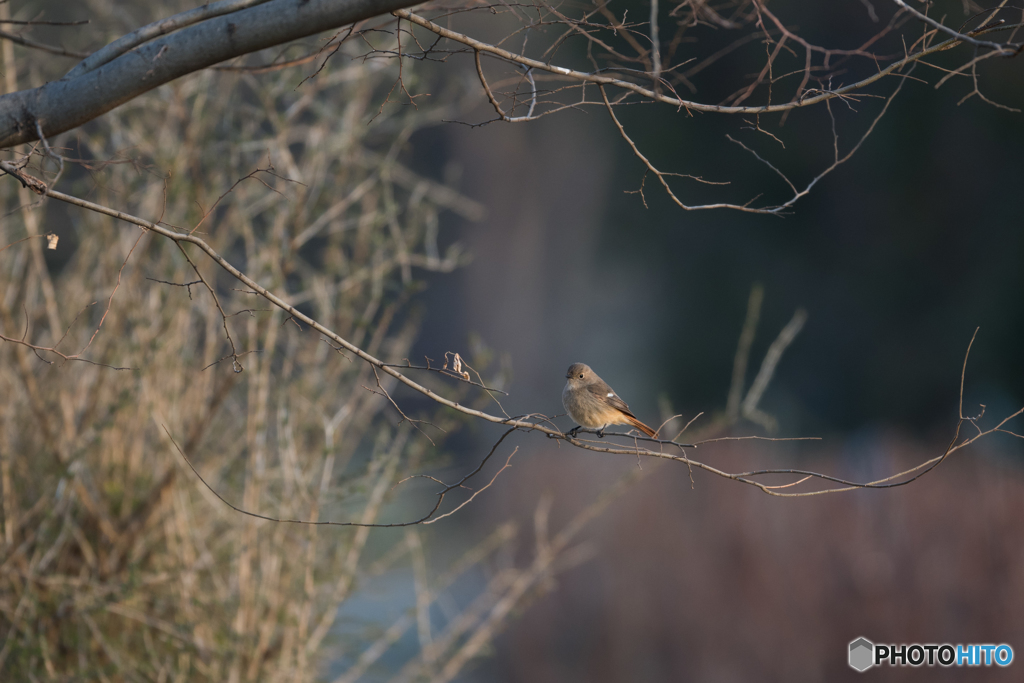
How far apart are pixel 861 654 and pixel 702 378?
21.4 ft

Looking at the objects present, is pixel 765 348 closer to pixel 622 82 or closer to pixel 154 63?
pixel 622 82

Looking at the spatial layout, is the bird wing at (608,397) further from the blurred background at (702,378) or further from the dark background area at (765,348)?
the dark background area at (765,348)

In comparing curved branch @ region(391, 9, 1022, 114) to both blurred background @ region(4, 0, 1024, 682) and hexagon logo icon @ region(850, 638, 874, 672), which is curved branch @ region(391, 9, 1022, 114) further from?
hexagon logo icon @ region(850, 638, 874, 672)

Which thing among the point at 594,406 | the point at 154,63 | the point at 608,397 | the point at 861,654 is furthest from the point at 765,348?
the point at 154,63

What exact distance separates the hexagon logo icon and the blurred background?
7 centimetres

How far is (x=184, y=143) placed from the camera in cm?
316

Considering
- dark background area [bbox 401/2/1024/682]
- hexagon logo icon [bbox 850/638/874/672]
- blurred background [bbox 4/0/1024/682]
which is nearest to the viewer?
blurred background [bbox 4/0/1024/682]

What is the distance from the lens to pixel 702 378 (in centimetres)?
1034

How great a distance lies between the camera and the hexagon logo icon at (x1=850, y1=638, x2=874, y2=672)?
154 inches

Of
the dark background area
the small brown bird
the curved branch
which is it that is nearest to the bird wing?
the small brown bird

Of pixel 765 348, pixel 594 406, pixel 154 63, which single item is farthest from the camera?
pixel 765 348

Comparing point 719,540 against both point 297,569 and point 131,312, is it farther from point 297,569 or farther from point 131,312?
point 131,312

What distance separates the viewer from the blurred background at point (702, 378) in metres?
3.56

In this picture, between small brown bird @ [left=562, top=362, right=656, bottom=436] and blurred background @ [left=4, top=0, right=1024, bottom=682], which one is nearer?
small brown bird @ [left=562, top=362, right=656, bottom=436]
